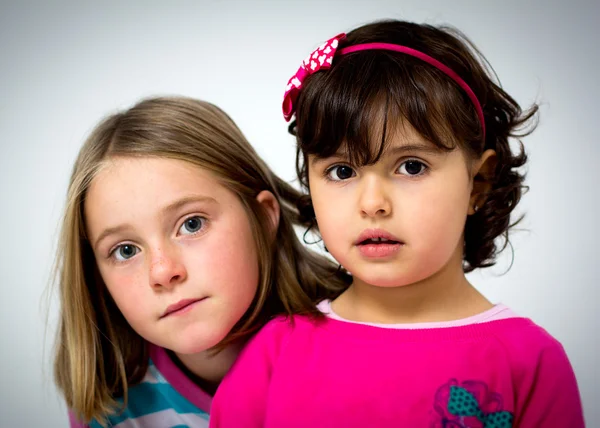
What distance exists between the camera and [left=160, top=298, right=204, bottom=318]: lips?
1.64m

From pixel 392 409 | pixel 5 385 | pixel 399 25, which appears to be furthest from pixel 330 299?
pixel 5 385

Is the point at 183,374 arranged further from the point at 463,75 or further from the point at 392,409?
the point at 463,75

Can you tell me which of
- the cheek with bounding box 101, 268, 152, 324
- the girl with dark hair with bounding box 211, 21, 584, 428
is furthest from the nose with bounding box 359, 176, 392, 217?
the cheek with bounding box 101, 268, 152, 324

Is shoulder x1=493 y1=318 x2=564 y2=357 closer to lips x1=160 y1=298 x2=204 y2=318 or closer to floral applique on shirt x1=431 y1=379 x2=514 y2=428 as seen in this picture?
floral applique on shirt x1=431 y1=379 x2=514 y2=428

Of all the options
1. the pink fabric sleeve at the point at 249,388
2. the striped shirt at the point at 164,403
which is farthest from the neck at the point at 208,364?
the pink fabric sleeve at the point at 249,388

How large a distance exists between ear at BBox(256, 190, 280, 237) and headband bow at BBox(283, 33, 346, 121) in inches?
11.3

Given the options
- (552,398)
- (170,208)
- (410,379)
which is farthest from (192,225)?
(552,398)

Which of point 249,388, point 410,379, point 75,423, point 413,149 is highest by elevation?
point 413,149

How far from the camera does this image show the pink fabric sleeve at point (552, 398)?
4.49ft

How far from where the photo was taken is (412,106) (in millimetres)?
1406

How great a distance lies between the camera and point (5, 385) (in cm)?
253

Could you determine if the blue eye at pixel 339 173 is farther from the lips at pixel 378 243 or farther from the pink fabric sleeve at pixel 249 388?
the pink fabric sleeve at pixel 249 388

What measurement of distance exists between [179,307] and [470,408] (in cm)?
68

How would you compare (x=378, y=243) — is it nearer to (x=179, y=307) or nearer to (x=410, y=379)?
(x=410, y=379)
